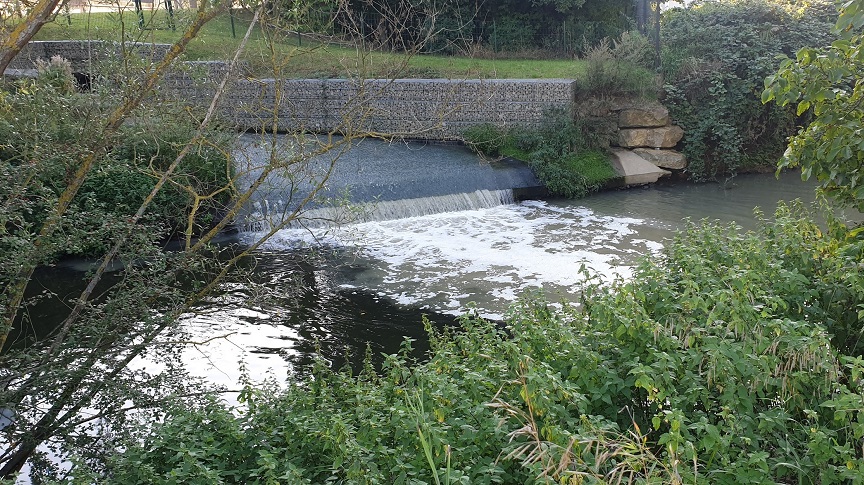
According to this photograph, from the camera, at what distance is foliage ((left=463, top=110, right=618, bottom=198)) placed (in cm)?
1458

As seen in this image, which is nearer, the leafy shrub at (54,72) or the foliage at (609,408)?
the foliage at (609,408)

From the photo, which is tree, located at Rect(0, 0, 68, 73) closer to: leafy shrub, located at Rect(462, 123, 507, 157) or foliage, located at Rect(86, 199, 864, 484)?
foliage, located at Rect(86, 199, 864, 484)

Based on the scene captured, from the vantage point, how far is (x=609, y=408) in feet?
12.5

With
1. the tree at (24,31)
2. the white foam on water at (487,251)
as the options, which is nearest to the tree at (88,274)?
the tree at (24,31)

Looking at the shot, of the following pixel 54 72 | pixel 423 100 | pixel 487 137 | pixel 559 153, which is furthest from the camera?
pixel 423 100

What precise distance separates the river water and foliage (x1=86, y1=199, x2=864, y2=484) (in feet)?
5.45

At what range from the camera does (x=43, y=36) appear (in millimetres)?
19781

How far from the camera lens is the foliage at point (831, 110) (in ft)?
15.3

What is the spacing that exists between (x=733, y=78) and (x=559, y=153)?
4082 millimetres

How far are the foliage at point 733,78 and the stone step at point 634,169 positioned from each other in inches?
36.3

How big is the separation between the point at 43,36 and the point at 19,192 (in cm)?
1783

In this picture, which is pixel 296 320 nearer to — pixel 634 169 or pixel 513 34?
pixel 634 169

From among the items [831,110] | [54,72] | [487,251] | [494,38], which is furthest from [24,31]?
[494,38]

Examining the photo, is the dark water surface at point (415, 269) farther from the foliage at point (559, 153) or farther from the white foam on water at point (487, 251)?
the foliage at point (559, 153)
